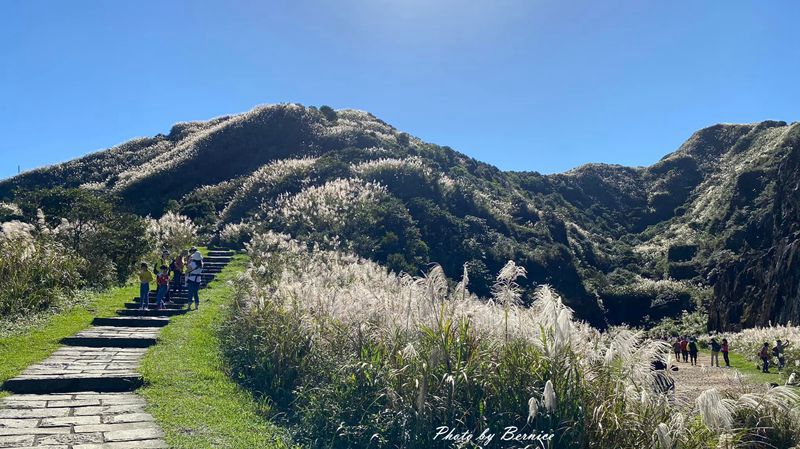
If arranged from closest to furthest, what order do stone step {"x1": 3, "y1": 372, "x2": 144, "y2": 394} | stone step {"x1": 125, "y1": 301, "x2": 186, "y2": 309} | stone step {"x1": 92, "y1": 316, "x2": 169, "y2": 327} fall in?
stone step {"x1": 3, "y1": 372, "x2": 144, "y2": 394}, stone step {"x1": 92, "y1": 316, "x2": 169, "y2": 327}, stone step {"x1": 125, "y1": 301, "x2": 186, "y2": 309}

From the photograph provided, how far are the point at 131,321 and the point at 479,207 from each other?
77.6 ft

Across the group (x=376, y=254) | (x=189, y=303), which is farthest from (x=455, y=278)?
(x=189, y=303)

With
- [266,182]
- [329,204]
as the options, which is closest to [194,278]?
[329,204]

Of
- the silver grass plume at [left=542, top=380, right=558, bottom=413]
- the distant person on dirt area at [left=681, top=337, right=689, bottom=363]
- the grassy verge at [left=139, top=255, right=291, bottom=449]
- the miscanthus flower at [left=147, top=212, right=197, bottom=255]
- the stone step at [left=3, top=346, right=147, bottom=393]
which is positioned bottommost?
the distant person on dirt area at [left=681, top=337, right=689, bottom=363]

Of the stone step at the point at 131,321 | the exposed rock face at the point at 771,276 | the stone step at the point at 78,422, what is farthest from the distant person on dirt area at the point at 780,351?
the stone step at the point at 78,422

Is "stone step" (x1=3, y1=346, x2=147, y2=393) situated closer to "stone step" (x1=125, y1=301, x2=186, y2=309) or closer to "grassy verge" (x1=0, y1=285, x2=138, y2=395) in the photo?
"grassy verge" (x1=0, y1=285, x2=138, y2=395)

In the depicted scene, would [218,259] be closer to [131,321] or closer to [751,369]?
[131,321]

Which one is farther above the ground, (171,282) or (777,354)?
(171,282)

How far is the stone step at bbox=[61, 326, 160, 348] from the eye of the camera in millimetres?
9109

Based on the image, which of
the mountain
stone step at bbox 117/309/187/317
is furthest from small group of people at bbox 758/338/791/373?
stone step at bbox 117/309/187/317

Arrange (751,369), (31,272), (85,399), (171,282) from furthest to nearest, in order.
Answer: (751,369) < (171,282) < (31,272) < (85,399)

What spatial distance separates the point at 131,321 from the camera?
10.8m

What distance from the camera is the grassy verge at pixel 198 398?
5.72m

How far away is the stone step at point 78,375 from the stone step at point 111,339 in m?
0.69
